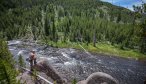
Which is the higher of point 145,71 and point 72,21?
point 72,21

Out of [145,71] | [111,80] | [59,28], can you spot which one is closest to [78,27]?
[59,28]

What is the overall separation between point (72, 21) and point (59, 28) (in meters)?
16.7

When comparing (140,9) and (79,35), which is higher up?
(140,9)

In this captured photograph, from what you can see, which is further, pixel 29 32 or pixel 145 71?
pixel 29 32

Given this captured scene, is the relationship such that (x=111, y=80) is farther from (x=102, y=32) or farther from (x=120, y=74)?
(x=102, y=32)

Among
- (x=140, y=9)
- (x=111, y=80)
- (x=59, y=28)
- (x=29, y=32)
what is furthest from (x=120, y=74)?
(x=59, y=28)

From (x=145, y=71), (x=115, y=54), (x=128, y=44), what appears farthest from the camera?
(x=128, y=44)

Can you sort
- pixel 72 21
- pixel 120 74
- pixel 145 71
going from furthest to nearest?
pixel 72 21 < pixel 145 71 < pixel 120 74

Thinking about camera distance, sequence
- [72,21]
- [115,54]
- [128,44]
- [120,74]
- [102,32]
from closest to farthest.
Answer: [120,74]
[115,54]
[128,44]
[102,32]
[72,21]

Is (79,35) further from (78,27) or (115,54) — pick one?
(115,54)

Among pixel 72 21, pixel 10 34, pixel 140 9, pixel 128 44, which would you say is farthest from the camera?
pixel 72 21

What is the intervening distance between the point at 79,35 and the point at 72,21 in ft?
123

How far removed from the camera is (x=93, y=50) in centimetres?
11994

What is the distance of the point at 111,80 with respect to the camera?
91.4ft
